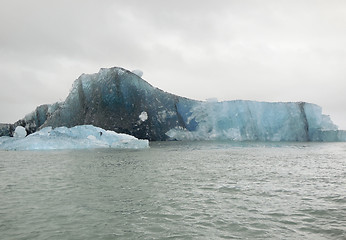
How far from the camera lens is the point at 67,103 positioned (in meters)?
75.6

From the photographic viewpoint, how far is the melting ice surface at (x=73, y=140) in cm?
4441

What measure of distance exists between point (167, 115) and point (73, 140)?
35.3 meters

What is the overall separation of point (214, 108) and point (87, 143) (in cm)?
4250

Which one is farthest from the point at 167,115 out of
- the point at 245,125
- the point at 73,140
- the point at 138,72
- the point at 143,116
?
the point at 73,140

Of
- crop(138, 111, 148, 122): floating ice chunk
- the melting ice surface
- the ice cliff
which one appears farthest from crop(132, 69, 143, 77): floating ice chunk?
the melting ice surface

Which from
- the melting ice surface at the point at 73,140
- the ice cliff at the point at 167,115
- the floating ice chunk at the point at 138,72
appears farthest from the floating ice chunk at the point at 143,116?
the melting ice surface at the point at 73,140

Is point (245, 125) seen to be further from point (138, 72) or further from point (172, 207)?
point (172, 207)

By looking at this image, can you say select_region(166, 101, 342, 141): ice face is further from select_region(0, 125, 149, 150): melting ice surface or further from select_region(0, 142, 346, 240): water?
select_region(0, 142, 346, 240): water

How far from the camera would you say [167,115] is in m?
79.2

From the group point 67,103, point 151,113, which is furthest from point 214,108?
point 67,103

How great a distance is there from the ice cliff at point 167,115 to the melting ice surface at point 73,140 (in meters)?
21.3

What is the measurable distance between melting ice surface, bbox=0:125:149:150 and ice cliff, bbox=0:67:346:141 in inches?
839

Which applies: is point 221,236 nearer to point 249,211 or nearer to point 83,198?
point 249,211

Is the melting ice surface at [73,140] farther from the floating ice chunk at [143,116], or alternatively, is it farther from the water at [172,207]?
the water at [172,207]
